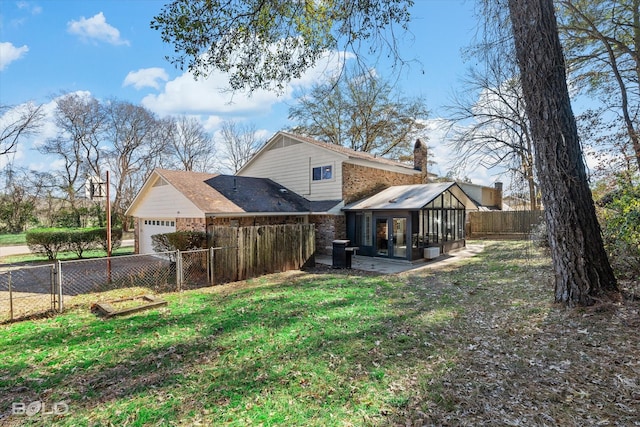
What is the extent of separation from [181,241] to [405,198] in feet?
30.4

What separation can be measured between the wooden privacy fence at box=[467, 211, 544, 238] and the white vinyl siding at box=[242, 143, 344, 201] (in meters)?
13.8

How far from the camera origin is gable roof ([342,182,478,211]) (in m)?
13.1

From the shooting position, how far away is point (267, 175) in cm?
1869

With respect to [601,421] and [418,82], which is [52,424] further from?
[418,82]

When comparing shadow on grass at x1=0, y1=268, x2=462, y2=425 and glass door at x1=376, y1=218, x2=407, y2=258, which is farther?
glass door at x1=376, y1=218, x2=407, y2=258

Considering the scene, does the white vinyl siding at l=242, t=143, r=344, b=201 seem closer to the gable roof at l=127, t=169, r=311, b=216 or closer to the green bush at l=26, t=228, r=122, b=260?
the gable roof at l=127, t=169, r=311, b=216

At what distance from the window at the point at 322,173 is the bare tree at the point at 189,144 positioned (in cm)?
2181

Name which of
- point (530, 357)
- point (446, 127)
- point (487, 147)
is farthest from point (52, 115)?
point (530, 357)

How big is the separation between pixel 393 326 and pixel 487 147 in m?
15.4

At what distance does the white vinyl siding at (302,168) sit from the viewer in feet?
50.6

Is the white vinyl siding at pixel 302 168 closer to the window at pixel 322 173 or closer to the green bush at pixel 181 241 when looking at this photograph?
the window at pixel 322 173

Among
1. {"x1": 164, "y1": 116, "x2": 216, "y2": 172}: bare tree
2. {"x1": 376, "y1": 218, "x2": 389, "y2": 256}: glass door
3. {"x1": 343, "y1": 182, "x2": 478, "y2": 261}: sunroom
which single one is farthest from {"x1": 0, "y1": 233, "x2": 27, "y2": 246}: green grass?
{"x1": 376, "y1": 218, "x2": 389, "y2": 256}: glass door

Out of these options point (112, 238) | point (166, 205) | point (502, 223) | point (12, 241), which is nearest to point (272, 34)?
point (166, 205)

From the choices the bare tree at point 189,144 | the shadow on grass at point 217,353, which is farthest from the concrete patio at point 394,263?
the bare tree at point 189,144
